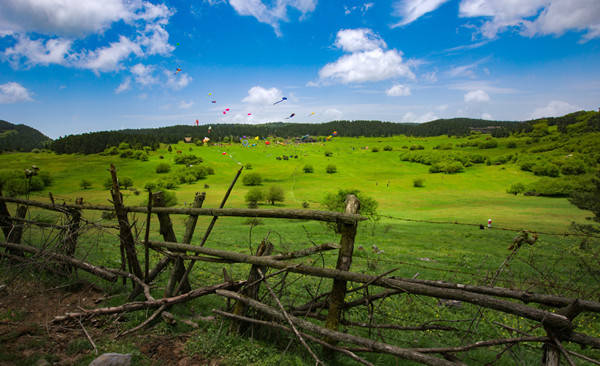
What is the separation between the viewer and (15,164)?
8188cm

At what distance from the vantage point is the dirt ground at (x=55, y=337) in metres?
3.42

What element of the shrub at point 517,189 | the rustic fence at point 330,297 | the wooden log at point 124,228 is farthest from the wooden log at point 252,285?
the shrub at point 517,189

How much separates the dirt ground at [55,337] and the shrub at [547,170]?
4287 inches

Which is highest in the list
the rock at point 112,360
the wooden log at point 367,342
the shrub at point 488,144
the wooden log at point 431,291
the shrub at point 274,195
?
the shrub at point 488,144

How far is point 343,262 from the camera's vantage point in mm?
3361

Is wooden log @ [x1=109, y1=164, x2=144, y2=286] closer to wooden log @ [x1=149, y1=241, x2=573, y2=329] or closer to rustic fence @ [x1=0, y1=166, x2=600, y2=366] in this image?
rustic fence @ [x1=0, y1=166, x2=600, y2=366]

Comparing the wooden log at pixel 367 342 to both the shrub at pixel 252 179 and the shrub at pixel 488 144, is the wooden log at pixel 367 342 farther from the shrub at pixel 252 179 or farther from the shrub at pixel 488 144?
the shrub at pixel 488 144

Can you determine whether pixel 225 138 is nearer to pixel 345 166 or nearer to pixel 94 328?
pixel 345 166

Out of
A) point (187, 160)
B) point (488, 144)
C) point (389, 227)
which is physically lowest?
point (389, 227)

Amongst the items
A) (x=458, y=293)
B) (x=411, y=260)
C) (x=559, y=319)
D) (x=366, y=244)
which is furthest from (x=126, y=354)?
(x=366, y=244)

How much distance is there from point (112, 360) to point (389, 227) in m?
27.7

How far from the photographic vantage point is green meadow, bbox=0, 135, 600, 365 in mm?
5238

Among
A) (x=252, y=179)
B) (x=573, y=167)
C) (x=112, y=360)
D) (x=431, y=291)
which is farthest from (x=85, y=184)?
(x=573, y=167)

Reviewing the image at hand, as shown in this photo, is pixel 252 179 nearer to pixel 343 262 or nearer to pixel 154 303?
pixel 154 303
